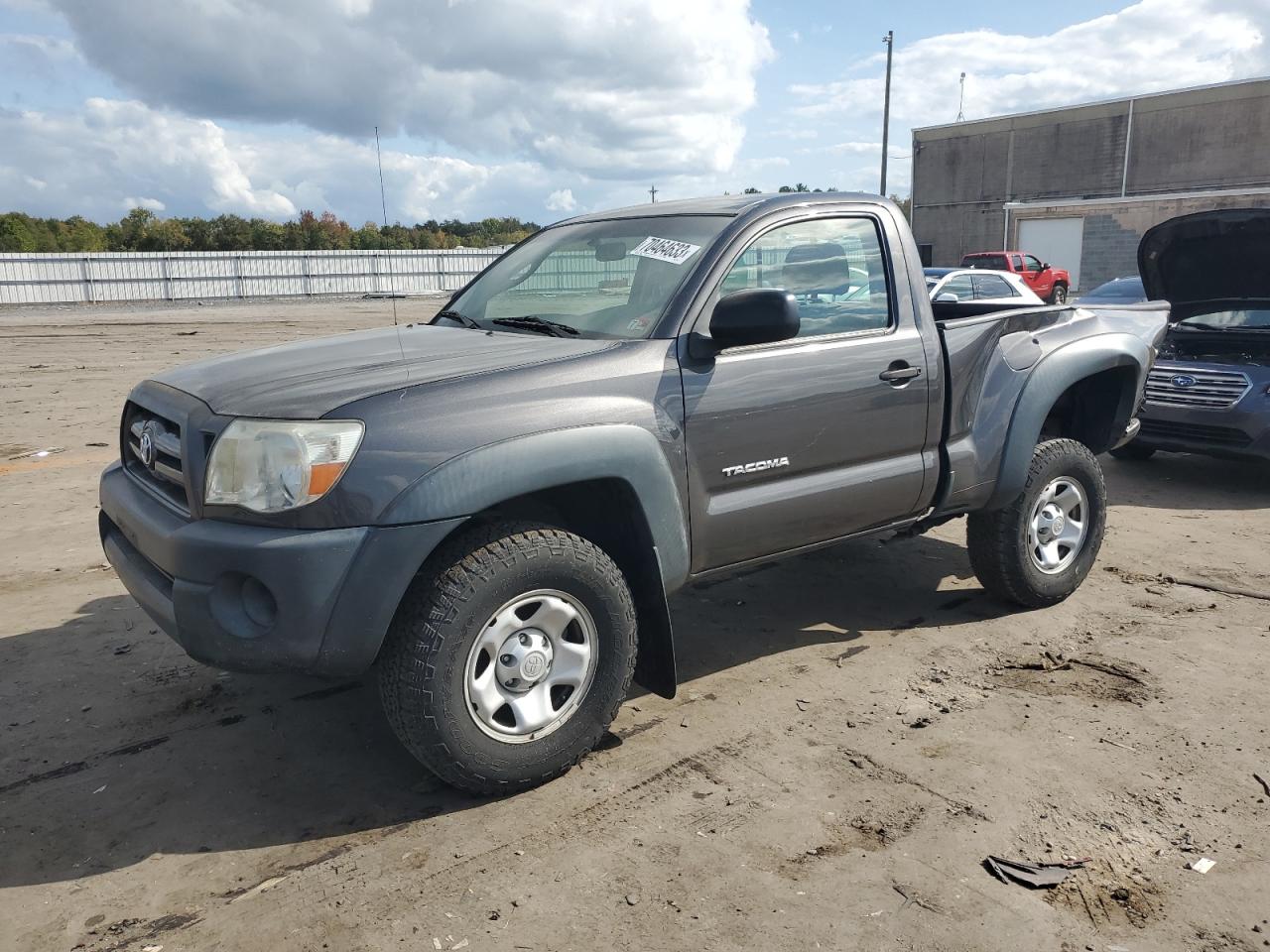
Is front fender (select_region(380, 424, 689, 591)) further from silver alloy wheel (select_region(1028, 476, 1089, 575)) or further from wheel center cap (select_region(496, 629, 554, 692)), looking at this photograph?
silver alloy wheel (select_region(1028, 476, 1089, 575))

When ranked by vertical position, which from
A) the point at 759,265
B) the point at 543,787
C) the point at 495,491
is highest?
the point at 759,265

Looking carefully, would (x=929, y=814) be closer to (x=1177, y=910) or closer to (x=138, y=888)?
(x=1177, y=910)

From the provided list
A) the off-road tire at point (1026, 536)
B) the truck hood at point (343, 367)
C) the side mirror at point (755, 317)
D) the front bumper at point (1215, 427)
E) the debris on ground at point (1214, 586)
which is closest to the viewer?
the truck hood at point (343, 367)

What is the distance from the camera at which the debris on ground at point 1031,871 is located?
2.73m

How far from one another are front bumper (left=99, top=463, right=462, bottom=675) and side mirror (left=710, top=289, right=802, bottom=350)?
112cm

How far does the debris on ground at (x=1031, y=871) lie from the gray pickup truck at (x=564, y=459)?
1.15 meters

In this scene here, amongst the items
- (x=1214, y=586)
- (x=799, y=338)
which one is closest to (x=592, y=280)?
(x=799, y=338)

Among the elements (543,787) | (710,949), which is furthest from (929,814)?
(543,787)

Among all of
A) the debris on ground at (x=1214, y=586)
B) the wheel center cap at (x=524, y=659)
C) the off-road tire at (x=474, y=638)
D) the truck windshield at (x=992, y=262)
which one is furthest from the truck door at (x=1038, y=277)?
the wheel center cap at (x=524, y=659)

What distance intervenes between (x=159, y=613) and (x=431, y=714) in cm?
89

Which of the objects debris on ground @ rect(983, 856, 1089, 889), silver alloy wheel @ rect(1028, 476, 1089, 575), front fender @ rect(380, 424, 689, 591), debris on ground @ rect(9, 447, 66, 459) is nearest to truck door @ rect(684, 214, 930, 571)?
front fender @ rect(380, 424, 689, 591)

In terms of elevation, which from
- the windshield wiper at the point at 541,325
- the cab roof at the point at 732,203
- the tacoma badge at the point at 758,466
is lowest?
the tacoma badge at the point at 758,466

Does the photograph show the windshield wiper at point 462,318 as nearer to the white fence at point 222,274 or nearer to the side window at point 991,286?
the side window at point 991,286

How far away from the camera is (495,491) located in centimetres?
297
